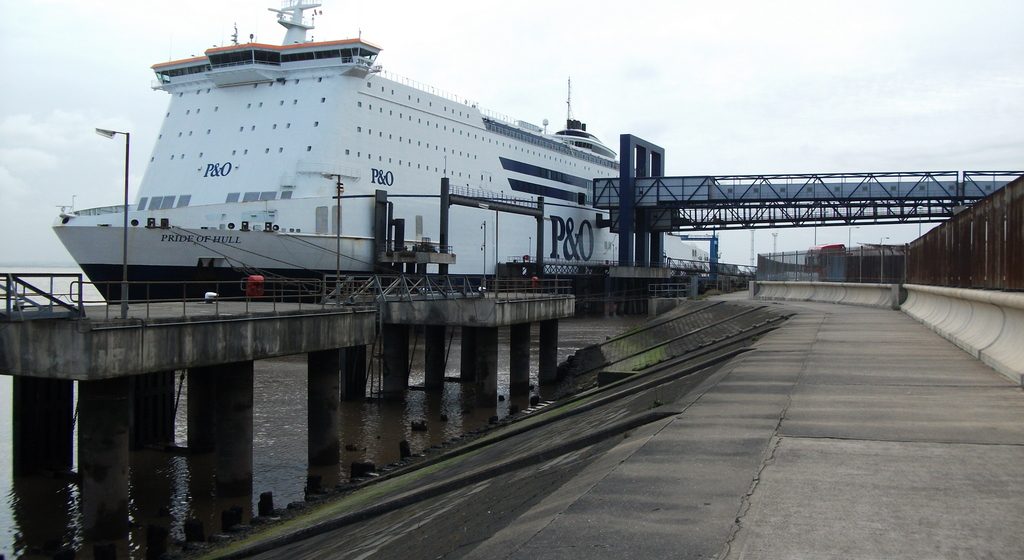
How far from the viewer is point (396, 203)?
47625 millimetres

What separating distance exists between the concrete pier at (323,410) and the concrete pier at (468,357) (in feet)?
41.6

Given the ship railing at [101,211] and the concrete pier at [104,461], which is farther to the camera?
the ship railing at [101,211]

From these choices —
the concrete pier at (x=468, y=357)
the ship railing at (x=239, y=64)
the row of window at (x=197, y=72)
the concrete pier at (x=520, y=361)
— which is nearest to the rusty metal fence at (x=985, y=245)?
the concrete pier at (x=520, y=361)

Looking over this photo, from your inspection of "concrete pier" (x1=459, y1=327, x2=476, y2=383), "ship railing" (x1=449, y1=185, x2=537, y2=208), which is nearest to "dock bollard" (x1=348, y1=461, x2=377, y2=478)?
"concrete pier" (x1=459, y1=327, x2=476, y2=383)

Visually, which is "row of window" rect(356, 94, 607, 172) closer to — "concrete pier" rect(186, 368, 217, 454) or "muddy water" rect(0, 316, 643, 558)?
"muddy water" rect(0, 316, 643, 558)

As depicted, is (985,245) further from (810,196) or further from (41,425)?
(810,196)

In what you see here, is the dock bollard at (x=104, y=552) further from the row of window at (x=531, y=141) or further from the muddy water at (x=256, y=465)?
the row of window at (x=531, y=141)

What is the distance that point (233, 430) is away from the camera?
13422 mm

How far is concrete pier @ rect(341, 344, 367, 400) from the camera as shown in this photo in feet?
78.7

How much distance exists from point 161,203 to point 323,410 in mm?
32710

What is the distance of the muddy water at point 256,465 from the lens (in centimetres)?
1205

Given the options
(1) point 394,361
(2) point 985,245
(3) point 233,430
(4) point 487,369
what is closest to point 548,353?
(4) point 487,369

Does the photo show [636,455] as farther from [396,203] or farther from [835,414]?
[396,203]

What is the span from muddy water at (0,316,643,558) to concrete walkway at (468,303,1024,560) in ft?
25.5
